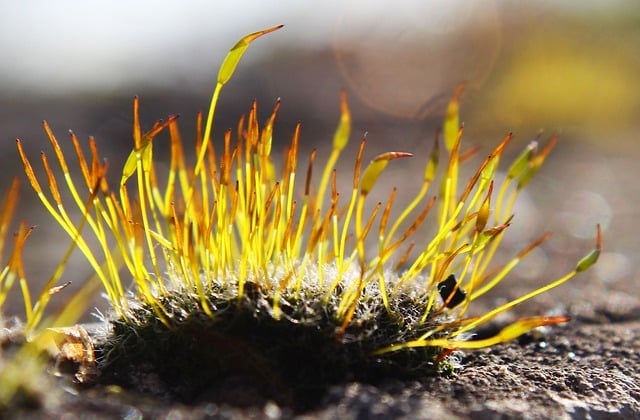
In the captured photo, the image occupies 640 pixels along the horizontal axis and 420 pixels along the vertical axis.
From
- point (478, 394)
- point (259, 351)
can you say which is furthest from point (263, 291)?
point (478, 394)

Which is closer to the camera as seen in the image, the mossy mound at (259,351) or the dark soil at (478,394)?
the dark soil at (478,394)

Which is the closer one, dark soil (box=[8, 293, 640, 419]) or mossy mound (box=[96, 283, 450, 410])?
dark soil (box=[8, 293, 640, 419])

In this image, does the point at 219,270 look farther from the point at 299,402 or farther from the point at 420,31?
the point at 420,31

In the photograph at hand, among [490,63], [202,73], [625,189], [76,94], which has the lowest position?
[76,94]

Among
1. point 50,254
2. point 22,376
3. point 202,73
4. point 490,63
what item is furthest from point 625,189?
point 202,73

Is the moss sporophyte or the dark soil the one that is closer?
the dark soil

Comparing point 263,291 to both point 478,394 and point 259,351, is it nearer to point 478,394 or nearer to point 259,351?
point 259,351

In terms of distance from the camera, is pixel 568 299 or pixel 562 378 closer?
pixel 562 378

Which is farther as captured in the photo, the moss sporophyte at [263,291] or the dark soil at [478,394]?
the moss sporophyte at [263,291]
